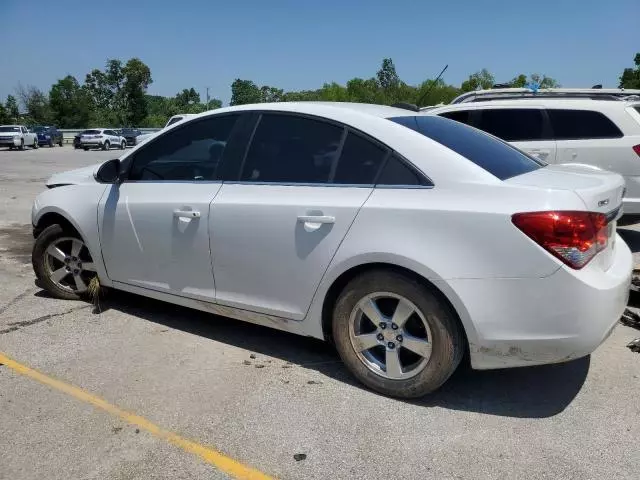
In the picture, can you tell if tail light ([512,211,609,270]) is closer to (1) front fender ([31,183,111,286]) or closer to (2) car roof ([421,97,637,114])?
(1) front fender ([31,183,111,286])

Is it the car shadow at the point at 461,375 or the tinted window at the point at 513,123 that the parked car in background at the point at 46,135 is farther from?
the car shadow at the point at 461,375

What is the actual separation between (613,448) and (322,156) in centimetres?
220

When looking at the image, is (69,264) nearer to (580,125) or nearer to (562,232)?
(562,232)

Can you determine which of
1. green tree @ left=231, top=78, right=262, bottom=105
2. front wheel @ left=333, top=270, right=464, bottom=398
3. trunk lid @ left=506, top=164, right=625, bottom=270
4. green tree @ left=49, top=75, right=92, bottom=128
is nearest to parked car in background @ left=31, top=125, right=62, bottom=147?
green tree @ left=49, top=75, right=92, bottom=128

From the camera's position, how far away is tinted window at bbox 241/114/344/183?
11.7ft

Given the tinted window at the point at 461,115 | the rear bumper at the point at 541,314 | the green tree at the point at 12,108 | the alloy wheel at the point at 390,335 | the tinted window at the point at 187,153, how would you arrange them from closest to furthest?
the rear bumper at the point at 541,314
the alloy wheel at the point at 390,335
the tinted window at the point at 187,153
the tinted window at the point at 461,115
the green tree at the point at 12,108

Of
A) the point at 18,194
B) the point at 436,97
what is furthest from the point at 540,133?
the point at 436,97

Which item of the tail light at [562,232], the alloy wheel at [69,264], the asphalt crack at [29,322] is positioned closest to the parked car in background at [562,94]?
the tail light at [562,232]

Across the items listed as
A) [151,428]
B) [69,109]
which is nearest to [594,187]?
[151,428]

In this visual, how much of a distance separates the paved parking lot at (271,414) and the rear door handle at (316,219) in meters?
1.00

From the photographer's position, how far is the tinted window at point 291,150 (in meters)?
3.55

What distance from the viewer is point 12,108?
227 ft

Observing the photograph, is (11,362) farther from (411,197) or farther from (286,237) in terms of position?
(411,197)

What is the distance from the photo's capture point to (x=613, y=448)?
284 centimetres
